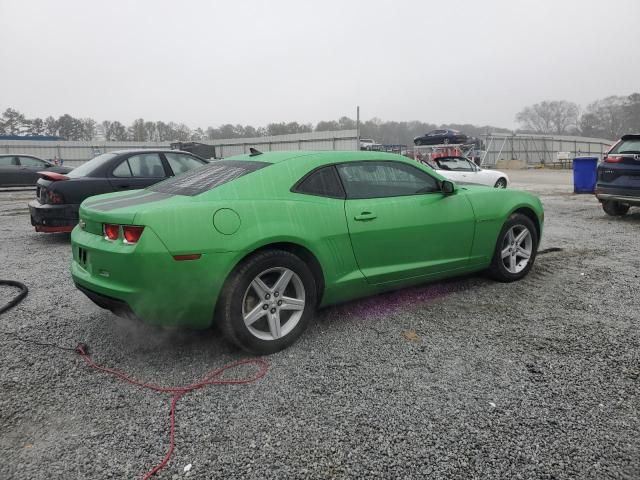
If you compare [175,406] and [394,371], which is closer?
[175,406]

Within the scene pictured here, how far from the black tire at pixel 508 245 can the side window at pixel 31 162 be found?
17864 millimetres

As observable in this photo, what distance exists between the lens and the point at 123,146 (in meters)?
44.8

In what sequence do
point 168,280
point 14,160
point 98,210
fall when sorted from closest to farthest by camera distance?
point 168,280, point 98,210, point 14,160

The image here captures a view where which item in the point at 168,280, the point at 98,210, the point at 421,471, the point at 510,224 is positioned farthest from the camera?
the point at 510,224

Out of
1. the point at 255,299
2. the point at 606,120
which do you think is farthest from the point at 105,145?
the point at 606,120

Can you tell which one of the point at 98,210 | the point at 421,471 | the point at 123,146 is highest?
the point at 123,146

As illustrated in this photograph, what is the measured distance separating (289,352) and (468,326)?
1415 mm

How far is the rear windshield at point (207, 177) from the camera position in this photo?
321 centimetres

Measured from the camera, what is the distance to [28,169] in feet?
55.9

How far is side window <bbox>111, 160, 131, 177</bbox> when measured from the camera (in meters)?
6.85

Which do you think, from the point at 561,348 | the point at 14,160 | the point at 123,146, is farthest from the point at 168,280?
the point at 123,146

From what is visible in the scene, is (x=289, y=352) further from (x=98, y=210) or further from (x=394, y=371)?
(x=98, y=210)

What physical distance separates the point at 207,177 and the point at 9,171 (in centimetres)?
1713

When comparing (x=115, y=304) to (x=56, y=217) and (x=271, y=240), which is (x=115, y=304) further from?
(x=56, y=217)
